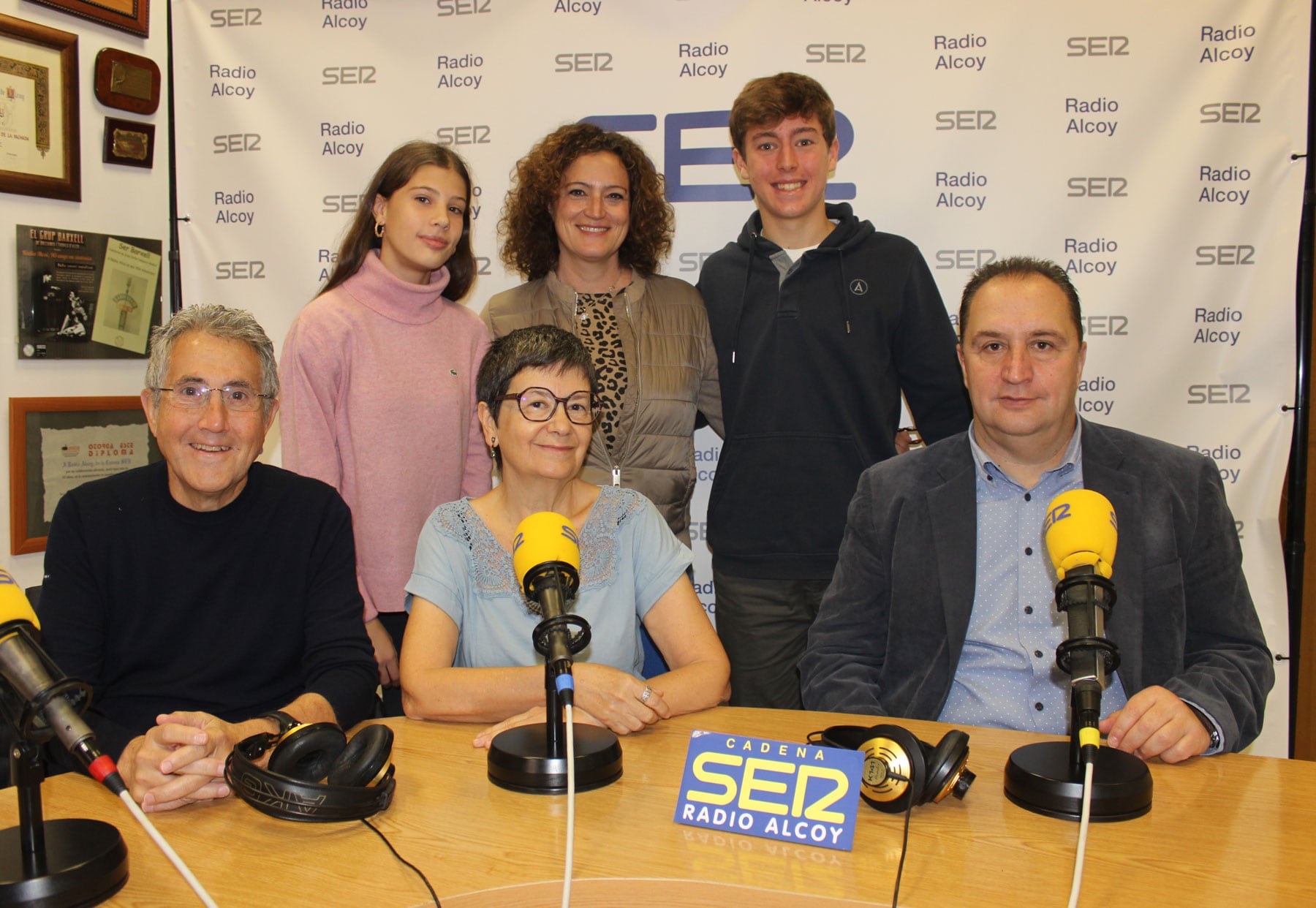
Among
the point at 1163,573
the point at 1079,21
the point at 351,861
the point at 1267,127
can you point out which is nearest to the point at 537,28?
the point at 1079,21

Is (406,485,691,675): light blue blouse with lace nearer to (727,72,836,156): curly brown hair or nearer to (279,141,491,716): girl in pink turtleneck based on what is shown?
(279,141,491,716): girl in pink turtleneck

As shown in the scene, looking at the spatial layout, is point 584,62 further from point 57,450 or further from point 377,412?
point 57,450

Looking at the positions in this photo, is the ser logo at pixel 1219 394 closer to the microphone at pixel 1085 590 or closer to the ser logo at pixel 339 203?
the microphone at pixel 1085 590

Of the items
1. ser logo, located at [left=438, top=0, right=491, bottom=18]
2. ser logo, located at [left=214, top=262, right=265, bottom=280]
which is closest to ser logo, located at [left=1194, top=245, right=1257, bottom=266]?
ser logo, located at [left=438, top=0, right=491, bottom=18]

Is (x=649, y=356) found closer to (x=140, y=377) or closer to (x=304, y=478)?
(x=304, y=478)

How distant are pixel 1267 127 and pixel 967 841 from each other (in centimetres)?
315

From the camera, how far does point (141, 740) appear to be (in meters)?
1.66

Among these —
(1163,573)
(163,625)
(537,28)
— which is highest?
(537,28)

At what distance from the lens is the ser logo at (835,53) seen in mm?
3715

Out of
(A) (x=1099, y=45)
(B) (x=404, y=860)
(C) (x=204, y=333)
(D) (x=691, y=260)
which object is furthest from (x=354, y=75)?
(B) (x=404, y=860)

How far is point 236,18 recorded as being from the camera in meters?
4.10

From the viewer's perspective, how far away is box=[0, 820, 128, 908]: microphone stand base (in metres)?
1.25

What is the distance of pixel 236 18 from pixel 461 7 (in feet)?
3.15

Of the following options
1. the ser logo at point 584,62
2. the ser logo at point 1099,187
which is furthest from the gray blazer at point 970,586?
the ser logo at point 584,62
